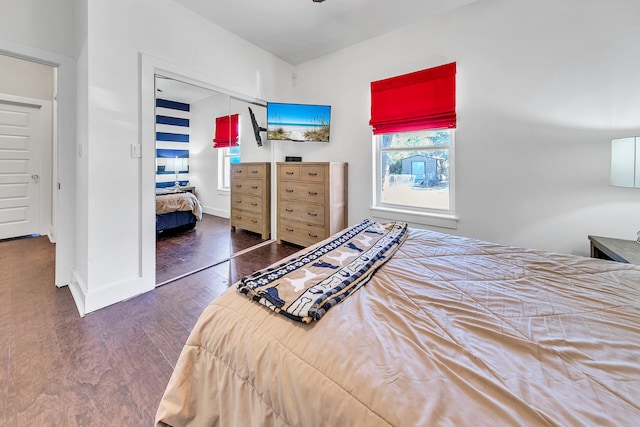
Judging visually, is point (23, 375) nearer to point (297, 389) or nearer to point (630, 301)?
point (297, 389)

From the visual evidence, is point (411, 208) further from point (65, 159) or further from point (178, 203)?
point (65, 159)

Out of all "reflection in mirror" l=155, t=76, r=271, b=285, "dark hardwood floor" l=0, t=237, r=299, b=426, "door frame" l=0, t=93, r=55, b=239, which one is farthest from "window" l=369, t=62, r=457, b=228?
"door frame" l=0, t=93, r=55, b=239

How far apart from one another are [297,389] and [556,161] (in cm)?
277

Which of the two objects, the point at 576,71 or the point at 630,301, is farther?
the point at 576,71

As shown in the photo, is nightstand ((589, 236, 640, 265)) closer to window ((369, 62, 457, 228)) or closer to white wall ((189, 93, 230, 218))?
window ((369, 62, 457, 228))

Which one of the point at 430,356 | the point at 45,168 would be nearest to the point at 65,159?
the point at 45,168

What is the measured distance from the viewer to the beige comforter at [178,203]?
8.79 ft

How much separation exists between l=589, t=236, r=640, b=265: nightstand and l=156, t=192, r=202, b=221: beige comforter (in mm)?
3640

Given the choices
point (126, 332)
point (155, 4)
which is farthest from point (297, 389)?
point (155, 4)

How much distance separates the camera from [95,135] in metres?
2.01

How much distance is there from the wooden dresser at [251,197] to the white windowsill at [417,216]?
5.27 feet

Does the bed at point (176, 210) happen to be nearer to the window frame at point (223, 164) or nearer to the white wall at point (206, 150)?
the white wall at point (206, 150)

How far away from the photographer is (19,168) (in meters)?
3.67

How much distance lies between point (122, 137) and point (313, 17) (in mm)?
2262
